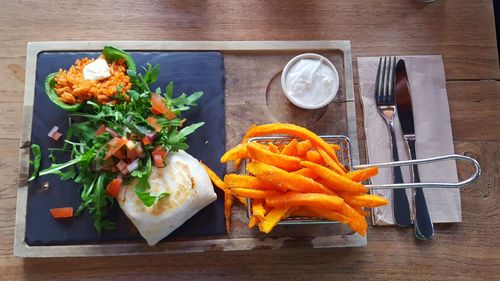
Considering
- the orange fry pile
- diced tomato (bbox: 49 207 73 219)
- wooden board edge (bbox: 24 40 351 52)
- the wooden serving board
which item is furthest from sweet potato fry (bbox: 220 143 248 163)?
diced tomato (bbox: 49 207 73 219)

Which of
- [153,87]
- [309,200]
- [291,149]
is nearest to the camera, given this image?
[309,200]

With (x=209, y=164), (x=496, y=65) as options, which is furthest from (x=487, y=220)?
(x=209, y=164)

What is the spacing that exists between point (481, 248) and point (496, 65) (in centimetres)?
74

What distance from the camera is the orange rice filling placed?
1506 mm

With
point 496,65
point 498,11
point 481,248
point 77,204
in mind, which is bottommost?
point 481,248

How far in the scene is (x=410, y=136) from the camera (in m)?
1.72

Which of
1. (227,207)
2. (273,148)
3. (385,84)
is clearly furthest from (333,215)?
(385,84)

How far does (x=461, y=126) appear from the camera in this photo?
178 centimetres

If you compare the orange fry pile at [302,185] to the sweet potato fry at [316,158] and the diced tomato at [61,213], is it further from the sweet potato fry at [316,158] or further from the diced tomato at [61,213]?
the diced tomato at [61,213]

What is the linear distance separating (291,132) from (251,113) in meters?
0.25

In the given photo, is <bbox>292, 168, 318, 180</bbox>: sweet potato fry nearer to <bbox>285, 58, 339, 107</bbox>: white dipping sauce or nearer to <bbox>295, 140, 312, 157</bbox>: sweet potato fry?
<bbox>295, 140, 312, 157</bbox>: sweet potato fry

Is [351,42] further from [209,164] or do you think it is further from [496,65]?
[209,164]

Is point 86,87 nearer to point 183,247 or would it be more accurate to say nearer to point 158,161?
point 158,161

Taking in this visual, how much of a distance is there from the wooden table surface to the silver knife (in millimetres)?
56
